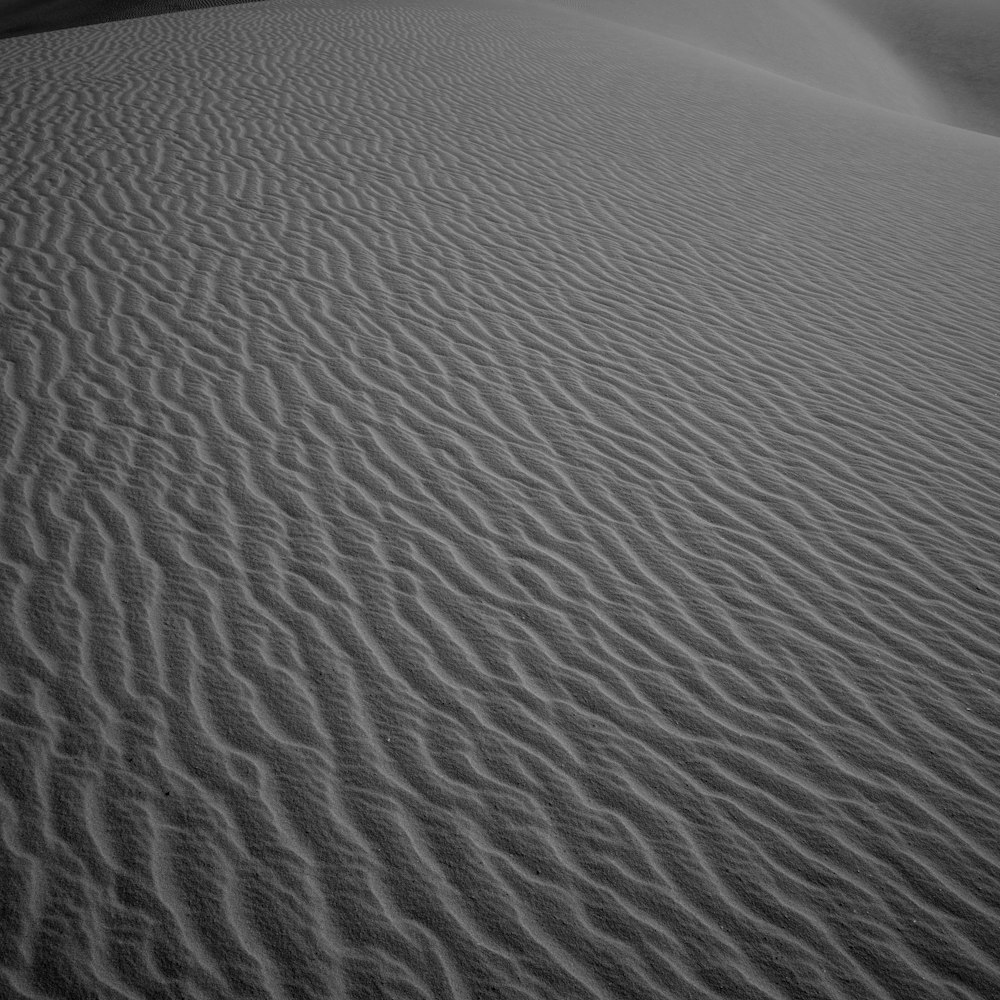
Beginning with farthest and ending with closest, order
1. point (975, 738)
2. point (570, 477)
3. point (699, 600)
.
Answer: point (570, 477)
point (699, 600)
point (975, 738)

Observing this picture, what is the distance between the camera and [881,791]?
3.30 metres

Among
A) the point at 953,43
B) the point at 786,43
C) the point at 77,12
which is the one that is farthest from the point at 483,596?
the point at 953,43

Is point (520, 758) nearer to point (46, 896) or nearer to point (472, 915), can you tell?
point (472, 915)

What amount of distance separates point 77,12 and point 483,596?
29.6 m

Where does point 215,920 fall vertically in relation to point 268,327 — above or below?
below

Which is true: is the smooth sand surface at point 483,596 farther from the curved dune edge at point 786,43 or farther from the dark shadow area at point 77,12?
the dark shadow area at point 77,12

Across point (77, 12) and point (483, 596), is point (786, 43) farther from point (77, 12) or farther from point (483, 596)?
point (483, 596)

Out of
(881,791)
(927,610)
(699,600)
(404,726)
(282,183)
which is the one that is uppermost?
(282,183)

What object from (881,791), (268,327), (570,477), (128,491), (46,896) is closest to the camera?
(46,896)

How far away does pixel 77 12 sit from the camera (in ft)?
82.3

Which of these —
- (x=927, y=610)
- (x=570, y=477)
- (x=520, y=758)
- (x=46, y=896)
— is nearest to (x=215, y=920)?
(x=46, y=896)

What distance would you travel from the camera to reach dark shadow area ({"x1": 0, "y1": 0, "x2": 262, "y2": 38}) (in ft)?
77.8

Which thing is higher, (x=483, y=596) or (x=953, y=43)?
(x=953, y=43)

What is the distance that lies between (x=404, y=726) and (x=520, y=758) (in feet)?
1.68
